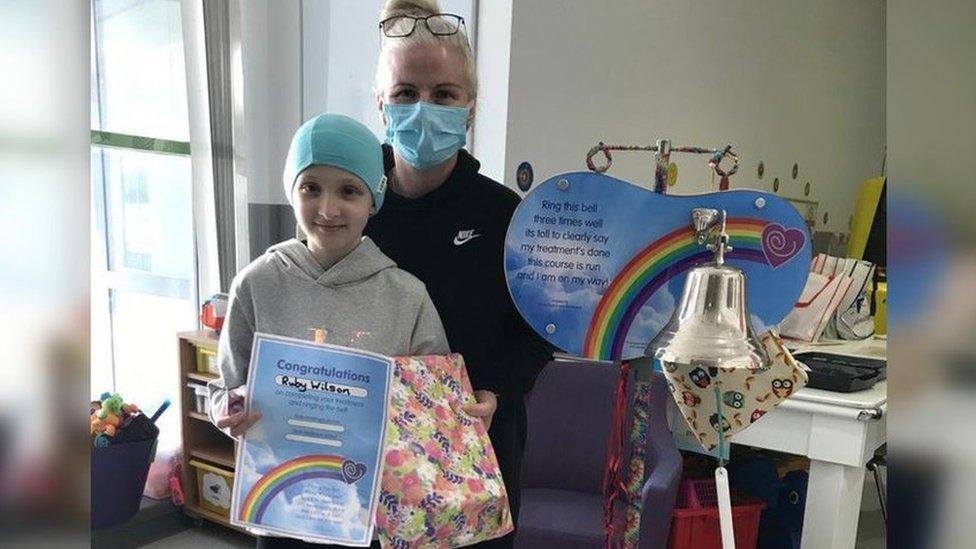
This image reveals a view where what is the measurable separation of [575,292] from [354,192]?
34 centimetres

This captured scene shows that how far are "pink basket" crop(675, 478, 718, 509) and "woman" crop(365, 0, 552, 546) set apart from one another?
1.61m

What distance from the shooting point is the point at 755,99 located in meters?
4.27

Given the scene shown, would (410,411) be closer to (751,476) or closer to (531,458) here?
(531,458)

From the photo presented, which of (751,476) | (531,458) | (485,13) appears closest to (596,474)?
(531,458)

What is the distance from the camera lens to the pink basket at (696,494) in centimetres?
255

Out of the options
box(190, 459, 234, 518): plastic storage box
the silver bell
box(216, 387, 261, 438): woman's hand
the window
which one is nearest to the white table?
the silver bell

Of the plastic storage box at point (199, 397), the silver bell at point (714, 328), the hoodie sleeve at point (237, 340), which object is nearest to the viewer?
the silver bell at point (714, 328)

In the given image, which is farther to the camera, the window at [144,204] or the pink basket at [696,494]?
the window at [144,204]

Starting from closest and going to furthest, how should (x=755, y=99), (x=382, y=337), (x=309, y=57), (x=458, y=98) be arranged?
(x=382, y=337), (x=458, y=98), (x=309, y=57), (x=755, y=99)

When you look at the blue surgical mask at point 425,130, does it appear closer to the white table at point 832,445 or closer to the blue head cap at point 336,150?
the blue head cap at point 336,150

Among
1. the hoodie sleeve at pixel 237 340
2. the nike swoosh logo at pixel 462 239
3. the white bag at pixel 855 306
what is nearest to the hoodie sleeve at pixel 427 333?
the nike swoosh logo at pixel 462 239

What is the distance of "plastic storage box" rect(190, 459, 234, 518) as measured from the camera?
2.88 m

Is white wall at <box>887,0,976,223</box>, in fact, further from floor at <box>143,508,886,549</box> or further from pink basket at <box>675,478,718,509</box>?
floor at <box>143,508,886,549</box>

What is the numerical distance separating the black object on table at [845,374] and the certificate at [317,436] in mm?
1789
